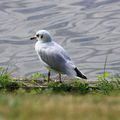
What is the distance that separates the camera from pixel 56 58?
1129cm

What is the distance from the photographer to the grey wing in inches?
444

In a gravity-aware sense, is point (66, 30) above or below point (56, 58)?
above

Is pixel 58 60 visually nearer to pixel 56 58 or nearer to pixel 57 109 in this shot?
pixel 56 58

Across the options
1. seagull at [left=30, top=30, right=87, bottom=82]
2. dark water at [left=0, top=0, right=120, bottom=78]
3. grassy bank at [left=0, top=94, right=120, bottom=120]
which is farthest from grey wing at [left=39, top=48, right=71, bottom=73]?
grassy bank at [left=0, top=94, right=120, bottom=120]

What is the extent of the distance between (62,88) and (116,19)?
867 cm

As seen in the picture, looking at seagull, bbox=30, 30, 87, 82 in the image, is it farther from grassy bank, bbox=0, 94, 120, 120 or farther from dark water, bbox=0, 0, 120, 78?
grassy bank, bbox=0, 94, 120, 120

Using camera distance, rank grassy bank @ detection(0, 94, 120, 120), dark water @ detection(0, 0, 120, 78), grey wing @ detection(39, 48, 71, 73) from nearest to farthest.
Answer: grassy bank @ detection(0, 94, 120, 120) < grey wing @ detection(39, 48, 71, 73) < dark water @ detection(0, 0, 120, 78)

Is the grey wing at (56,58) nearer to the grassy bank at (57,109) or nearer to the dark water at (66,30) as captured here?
the dark water at (66,30)

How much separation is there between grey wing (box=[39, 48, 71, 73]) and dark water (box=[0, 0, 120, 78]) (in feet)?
11.3

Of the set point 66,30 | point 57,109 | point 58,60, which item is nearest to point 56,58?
point 58,60

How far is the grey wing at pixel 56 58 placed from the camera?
1128 cm

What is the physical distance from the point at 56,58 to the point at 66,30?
700 centimetres

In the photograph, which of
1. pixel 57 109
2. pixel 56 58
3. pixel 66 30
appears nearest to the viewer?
pixel 57 109

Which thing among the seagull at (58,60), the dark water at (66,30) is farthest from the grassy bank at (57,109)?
the dark water at (66,30)
